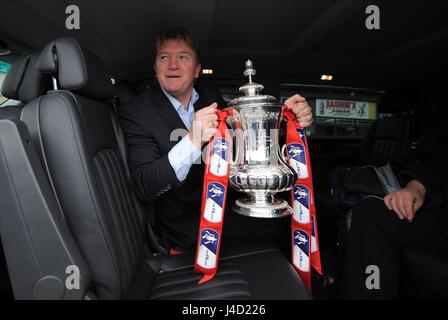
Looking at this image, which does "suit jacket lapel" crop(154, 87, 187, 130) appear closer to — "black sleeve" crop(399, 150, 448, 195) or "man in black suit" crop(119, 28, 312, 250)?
"man in black suit" crop(119, 28, 312, 250)

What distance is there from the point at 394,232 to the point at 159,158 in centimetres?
112

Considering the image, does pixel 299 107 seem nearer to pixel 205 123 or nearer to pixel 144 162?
pixel 205 123

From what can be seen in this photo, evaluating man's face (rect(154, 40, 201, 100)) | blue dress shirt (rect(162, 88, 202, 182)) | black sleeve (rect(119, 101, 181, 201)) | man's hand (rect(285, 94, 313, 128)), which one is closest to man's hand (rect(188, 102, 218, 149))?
blue dress shirt (rect(162, 88, 202, 182))

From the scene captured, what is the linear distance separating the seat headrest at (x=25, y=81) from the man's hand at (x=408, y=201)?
1.50 m

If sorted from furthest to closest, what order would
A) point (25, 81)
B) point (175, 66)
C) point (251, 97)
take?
point (175, 66) → point (25, 81) → point (251, 97)

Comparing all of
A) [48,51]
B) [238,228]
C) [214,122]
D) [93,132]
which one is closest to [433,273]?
[238,228]

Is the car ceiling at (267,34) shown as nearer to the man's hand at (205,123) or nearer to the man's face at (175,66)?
the man's face at (175,66)

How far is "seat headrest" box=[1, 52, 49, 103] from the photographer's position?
97 cm

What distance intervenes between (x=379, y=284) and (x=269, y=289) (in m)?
0.61

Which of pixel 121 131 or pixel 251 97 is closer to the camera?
pixel 251 97

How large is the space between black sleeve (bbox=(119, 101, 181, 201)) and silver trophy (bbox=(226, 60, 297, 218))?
27 cm

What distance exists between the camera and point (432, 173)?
1.36 metres

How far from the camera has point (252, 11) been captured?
2.16 meters

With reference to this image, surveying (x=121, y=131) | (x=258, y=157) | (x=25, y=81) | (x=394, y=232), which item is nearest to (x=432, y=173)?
(x=394, y=232)
